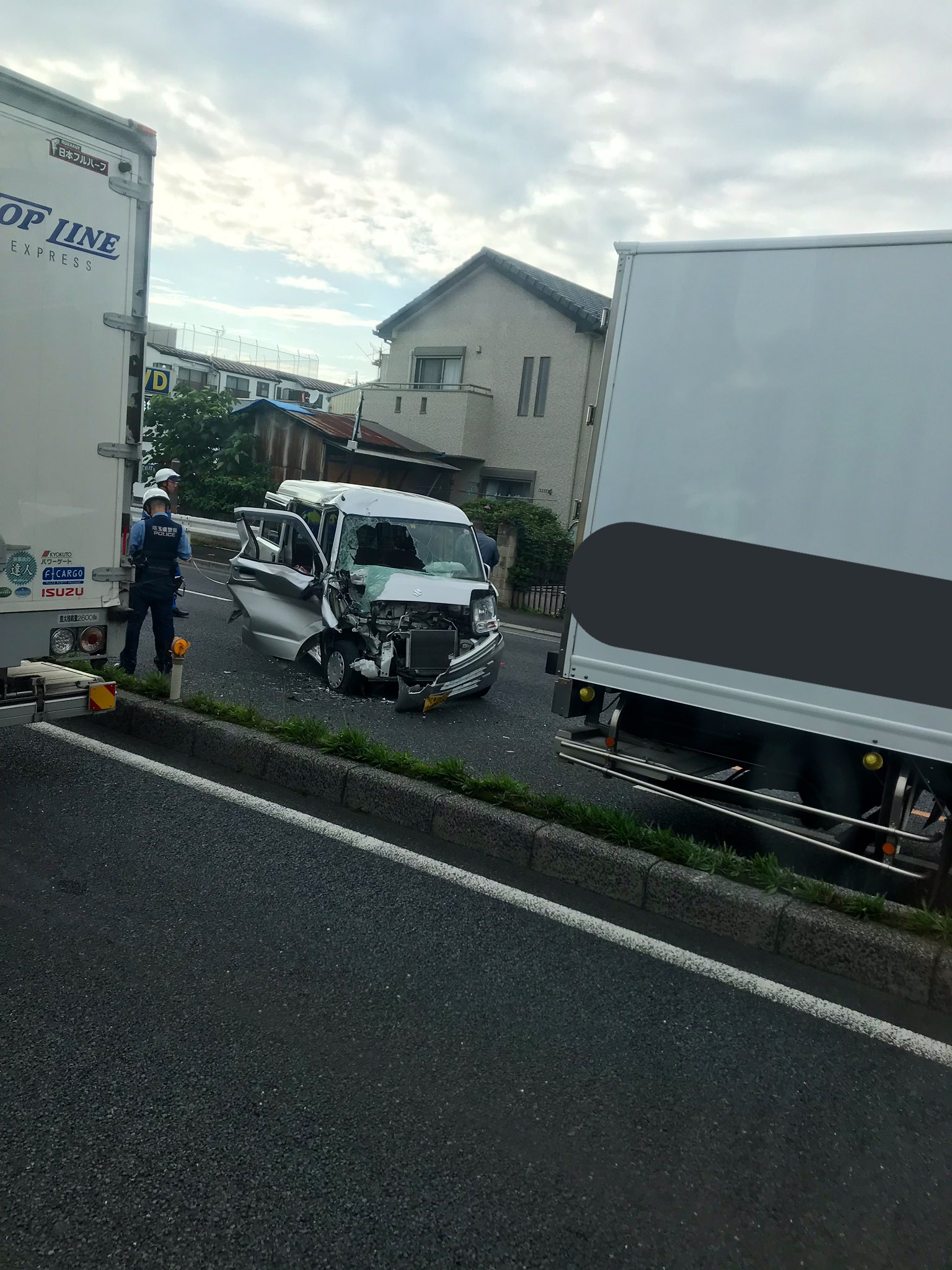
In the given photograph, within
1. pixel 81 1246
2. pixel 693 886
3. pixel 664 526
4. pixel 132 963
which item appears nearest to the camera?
pixel 81 1246

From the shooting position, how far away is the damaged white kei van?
8.98 meters

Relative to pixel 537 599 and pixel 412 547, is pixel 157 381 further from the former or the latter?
pixel 537 599

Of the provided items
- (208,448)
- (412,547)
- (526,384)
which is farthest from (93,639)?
(208,448)

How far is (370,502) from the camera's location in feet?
31.2

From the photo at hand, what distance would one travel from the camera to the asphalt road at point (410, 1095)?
252 cm

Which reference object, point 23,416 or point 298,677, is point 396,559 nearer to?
point 298,677

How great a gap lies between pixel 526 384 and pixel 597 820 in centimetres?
2311

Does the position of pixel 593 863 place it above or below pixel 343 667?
above

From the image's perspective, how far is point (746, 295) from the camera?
15.3ft

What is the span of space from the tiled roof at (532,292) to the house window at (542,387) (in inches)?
53.5

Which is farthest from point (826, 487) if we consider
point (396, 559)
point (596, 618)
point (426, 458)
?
point (426, 458)

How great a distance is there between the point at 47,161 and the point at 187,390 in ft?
74.7

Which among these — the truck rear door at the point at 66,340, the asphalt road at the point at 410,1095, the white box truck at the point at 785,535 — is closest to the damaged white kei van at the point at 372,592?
the truck rear door at the point at 66,340

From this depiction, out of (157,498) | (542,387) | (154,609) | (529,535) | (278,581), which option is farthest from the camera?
(542,387)
